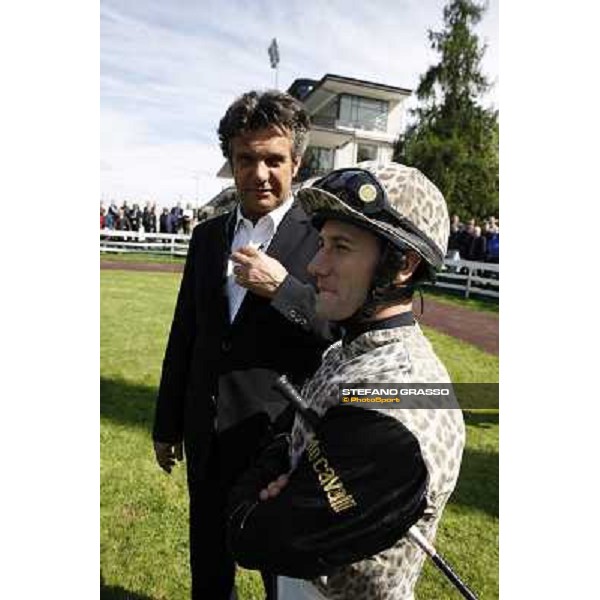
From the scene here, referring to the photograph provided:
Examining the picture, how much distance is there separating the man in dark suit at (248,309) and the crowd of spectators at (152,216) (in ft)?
0.57

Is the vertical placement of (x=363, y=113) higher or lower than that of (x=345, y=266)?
higher

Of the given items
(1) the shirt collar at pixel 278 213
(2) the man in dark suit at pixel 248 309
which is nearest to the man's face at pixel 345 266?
(2) the man in dark suit at pixel 248 309

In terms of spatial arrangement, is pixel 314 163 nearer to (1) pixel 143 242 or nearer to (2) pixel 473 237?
(2) pixel 473 237

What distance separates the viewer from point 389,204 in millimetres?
688

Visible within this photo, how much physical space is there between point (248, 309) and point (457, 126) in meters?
0.57

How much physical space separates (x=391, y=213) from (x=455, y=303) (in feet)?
1.13

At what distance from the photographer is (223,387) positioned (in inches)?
39.1

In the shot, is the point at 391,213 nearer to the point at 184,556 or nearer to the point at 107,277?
the point at 184,556

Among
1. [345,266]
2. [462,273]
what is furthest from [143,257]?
[345,266]

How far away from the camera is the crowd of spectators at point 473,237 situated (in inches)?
40.6

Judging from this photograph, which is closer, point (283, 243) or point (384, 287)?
point (384, 287)
